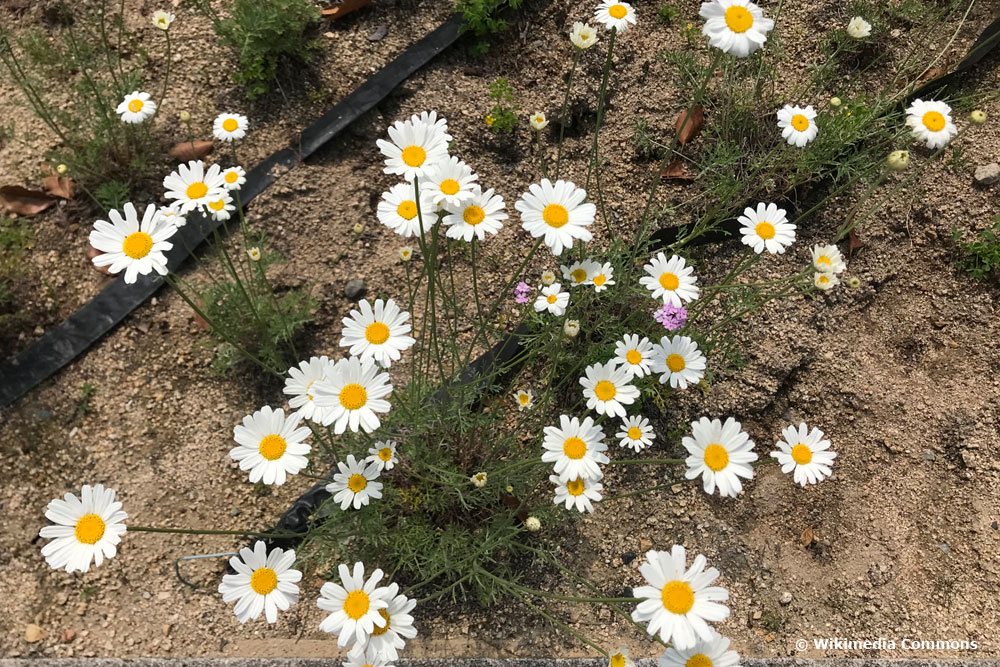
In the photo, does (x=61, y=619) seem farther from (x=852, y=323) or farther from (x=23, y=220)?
(x=852, y=323)

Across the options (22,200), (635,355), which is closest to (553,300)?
(635,355)

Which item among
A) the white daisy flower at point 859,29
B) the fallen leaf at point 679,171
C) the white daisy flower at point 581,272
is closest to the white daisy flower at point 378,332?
the white daisy flower at point 581,272

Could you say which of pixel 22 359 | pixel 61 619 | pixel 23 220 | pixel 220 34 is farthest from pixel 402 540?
pixel 220 34

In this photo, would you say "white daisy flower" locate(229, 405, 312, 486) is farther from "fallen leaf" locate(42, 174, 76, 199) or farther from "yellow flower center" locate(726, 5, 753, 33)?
"fallen leaf" locate(42, 174, 76, 199)

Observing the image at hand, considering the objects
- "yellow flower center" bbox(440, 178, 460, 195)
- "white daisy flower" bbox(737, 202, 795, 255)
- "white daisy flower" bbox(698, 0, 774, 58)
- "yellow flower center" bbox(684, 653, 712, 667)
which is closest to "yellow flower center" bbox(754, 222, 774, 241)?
"white daisy flower" bbox(737, 202, 795, 255)

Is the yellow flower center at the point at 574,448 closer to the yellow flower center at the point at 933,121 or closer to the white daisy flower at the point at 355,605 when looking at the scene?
Answer: the white daisy flower at the point at 355,605

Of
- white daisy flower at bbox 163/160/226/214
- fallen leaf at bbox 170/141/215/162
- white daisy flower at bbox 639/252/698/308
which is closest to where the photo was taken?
white daisy flower at bbox 163/160/226/214
